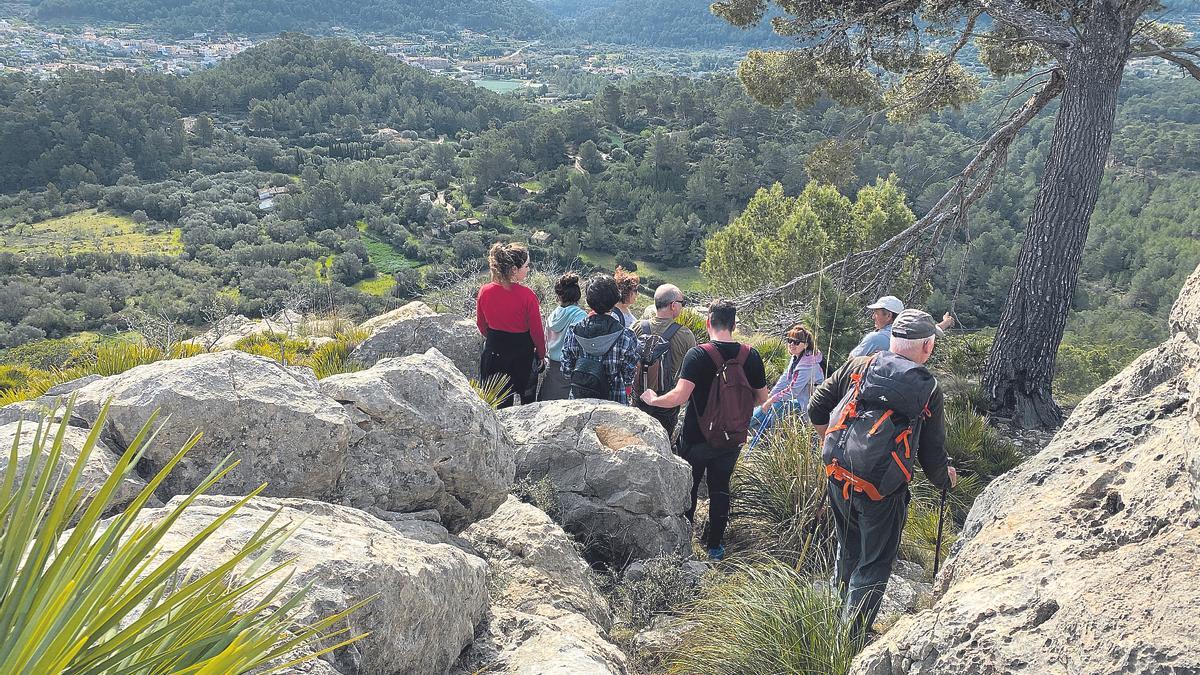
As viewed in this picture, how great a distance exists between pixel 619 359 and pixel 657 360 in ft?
0.77

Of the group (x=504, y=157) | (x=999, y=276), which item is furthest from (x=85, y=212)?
(x=999, y=276)

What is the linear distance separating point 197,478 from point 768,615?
2120 millimetres

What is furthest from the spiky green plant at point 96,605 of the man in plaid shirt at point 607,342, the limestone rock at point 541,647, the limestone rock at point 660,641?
the man in plaid shirt at point 607,342

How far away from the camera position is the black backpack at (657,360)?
430 centimetres

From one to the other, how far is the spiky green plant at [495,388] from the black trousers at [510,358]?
3cm

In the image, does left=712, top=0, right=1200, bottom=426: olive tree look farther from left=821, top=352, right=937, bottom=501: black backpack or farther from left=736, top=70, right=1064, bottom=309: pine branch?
left=821, top=352, right=937, bottom=501: black backpack

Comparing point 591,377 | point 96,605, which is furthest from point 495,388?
point 96,605

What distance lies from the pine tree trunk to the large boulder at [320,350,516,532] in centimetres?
527

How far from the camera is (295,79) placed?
8825cm

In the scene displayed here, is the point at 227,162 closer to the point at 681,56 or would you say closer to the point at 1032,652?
the point at 1032,652

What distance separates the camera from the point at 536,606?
2670 millimetres

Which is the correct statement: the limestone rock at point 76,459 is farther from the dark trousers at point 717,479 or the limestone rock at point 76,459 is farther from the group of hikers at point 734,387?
the dark trousers at point 717,479

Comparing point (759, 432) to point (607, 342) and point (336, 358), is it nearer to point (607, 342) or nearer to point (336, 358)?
point (607, 342)

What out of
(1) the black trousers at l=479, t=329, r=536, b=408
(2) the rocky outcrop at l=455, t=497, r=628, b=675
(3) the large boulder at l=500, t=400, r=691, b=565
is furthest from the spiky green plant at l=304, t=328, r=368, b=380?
(2) the rocky outcrop at l=455, t=497, r=628, b=675
